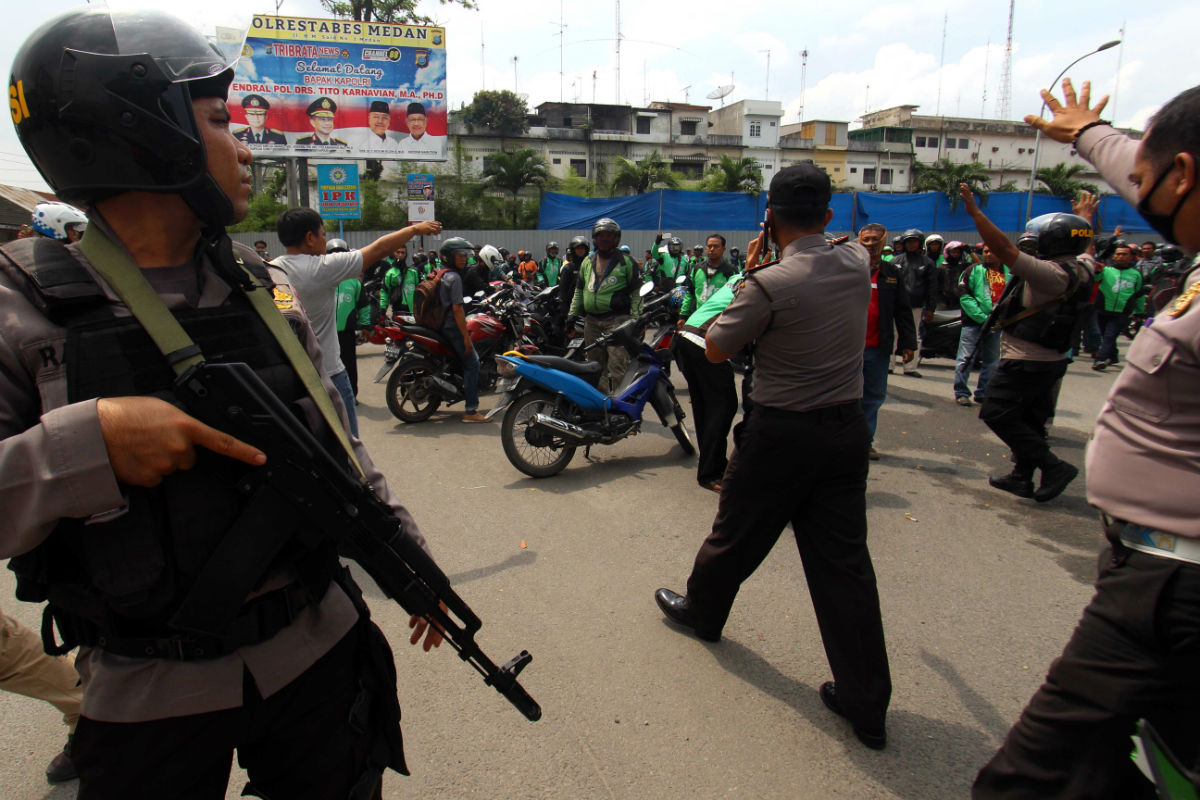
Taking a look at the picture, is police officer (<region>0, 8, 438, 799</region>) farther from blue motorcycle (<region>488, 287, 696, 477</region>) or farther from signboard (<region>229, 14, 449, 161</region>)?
signboard (<region>229, 14, 449, 161</region>)

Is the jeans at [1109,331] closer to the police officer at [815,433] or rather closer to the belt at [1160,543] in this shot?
the police officer at [815,433]

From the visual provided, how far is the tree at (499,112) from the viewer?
4244cm

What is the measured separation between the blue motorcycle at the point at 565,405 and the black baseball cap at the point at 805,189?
2911 mm

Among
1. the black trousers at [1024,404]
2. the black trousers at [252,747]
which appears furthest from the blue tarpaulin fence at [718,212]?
the black trousers at [252,747]

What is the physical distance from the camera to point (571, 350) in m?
6.47

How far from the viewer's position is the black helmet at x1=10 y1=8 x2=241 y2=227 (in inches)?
45.7

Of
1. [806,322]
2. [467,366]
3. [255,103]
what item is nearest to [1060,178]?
[255,103]

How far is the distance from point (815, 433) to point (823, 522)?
1.05 ft

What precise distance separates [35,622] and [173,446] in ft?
9.93

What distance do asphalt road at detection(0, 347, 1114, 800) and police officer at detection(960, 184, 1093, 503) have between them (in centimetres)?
30

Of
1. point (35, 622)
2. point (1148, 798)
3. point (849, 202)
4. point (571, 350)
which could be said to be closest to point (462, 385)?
point (571, 350)

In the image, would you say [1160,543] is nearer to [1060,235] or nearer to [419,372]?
[1060,235]

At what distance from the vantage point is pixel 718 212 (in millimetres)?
23406

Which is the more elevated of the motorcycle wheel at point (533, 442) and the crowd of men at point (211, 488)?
the crowd of men at point (211, 488)
